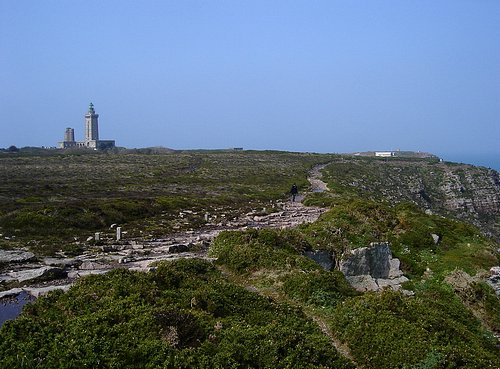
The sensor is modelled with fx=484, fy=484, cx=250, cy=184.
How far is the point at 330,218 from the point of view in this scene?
2500 centimetres

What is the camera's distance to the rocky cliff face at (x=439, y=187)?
7250 cm

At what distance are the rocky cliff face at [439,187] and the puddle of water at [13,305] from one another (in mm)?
55041

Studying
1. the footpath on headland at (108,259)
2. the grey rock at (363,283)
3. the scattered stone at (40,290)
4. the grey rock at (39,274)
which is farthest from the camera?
the grey rock at (363,283)

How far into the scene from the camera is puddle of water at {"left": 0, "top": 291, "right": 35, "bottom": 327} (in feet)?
38.9

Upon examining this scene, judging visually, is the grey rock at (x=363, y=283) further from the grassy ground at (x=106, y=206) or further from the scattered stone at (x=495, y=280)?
the grassy ground at (x=106, y=206)

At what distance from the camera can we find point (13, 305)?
12602mm

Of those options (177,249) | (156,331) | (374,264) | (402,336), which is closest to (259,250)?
(177,249)

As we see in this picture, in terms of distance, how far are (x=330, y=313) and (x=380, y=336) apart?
85.1 inches

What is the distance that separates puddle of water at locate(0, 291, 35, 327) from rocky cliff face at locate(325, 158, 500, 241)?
55041 millimetres

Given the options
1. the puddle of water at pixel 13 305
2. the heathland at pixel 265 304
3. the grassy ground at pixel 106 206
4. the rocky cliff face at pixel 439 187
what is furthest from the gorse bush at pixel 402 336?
the rocky cliff face at pixel 439 187

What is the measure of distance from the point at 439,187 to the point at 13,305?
92.0 meters

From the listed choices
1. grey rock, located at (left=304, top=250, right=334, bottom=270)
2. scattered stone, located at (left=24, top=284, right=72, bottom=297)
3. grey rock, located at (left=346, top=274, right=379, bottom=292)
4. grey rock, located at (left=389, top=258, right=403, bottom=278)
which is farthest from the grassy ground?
grey rock, located at (left=389, top=258, right=403, bottom=278)

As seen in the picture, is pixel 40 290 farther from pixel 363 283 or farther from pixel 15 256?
pixel 363 283

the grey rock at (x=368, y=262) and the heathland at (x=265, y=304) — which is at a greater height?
the heathland at (x=265, y=304)
